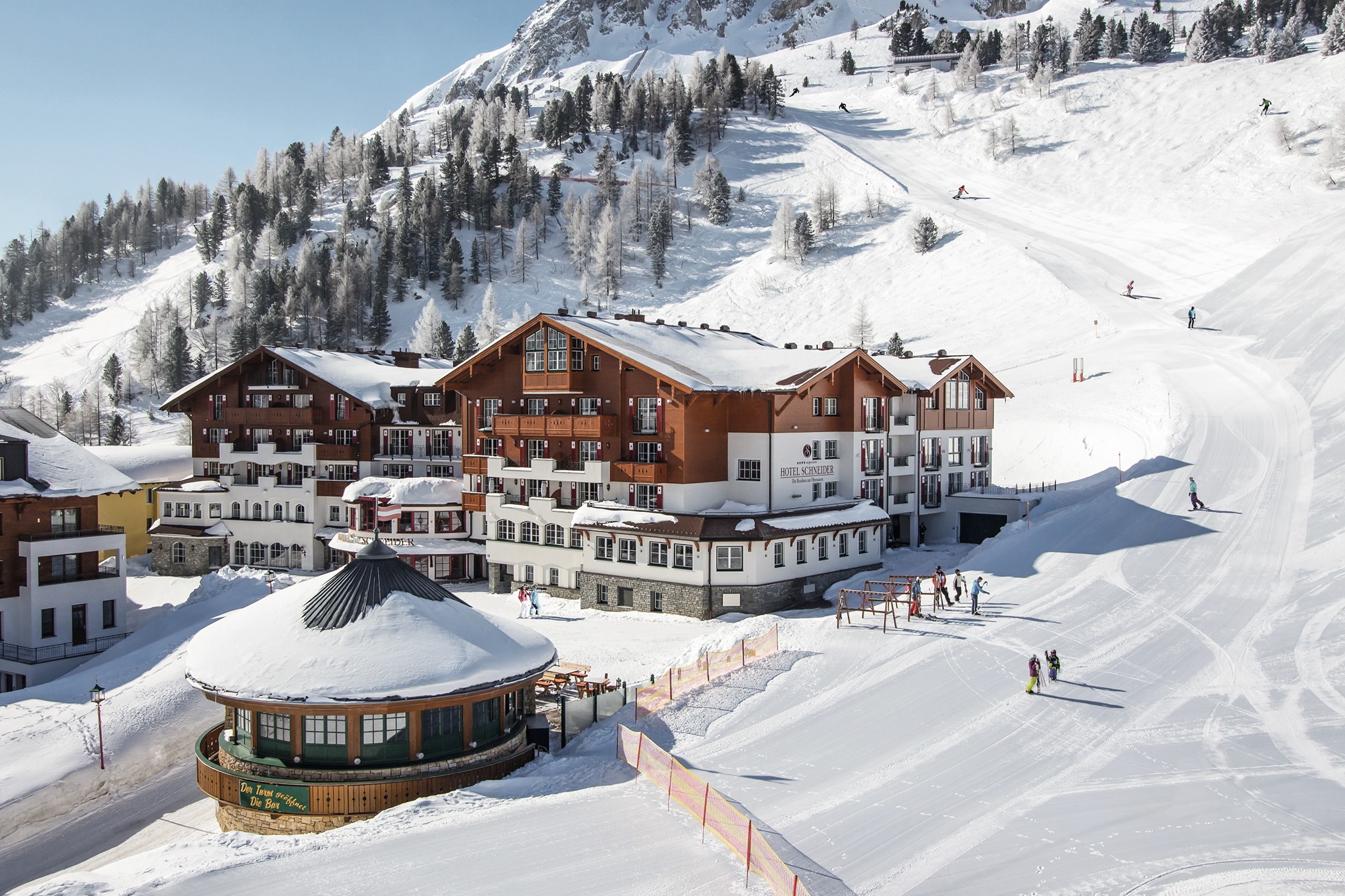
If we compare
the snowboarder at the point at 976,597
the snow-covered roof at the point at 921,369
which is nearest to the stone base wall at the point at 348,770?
the snowboarder at the point at 976,597

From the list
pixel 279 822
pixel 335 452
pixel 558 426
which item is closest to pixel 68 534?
pixel 335 452

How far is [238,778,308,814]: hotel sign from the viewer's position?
23250mm

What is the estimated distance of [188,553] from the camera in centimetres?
6141

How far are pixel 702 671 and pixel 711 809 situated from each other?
10754 millimetres

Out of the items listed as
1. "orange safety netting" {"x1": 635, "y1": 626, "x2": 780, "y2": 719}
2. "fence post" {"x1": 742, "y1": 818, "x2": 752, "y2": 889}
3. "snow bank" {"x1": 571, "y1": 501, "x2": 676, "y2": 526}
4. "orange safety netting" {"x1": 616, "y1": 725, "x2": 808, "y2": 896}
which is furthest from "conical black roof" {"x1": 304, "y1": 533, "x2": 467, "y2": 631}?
"snow bank" {"x1": 571, "y1": 501, "x2": 676, "y2": 526}

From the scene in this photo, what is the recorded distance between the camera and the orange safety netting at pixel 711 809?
16.3m

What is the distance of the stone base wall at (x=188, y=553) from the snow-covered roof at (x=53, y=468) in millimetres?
16184

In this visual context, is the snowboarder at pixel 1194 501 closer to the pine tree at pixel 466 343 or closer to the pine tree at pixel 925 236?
the pine tree at pixel 925 236

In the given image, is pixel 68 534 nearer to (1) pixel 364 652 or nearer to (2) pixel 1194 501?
(1) pixel 364 652

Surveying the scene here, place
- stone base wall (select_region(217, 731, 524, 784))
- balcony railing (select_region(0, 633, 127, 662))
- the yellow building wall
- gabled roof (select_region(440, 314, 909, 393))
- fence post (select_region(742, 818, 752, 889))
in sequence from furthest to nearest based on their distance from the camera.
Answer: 1. the yellow building wall
2. gabled roof (select_region(440, 314, 909, 393))
3. balcony railing (select_region(0, 633, 127, 662))
4. stone base wall (select_region(217, 731, 524, 784))
5. fence post (select_region(742, 818, 752, 889))

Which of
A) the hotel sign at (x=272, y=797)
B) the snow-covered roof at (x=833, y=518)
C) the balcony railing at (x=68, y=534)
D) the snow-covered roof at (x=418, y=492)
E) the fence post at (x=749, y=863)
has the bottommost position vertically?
the hotel sign at (x=272, y=797)

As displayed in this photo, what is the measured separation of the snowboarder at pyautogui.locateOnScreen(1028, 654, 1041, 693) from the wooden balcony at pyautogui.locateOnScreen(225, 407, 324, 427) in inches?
1892

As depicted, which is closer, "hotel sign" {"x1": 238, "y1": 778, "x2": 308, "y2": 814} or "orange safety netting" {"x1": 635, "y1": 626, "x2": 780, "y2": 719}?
"hotel sign" {"x1": 238, "y1": 778, "x2": 308, "y2": 814}

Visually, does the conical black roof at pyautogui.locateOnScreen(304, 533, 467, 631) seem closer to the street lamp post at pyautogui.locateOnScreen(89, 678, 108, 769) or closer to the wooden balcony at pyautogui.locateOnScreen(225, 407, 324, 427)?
the street lamp post at pyautogui.locateOnScreen(89, 678, 108, 769)
